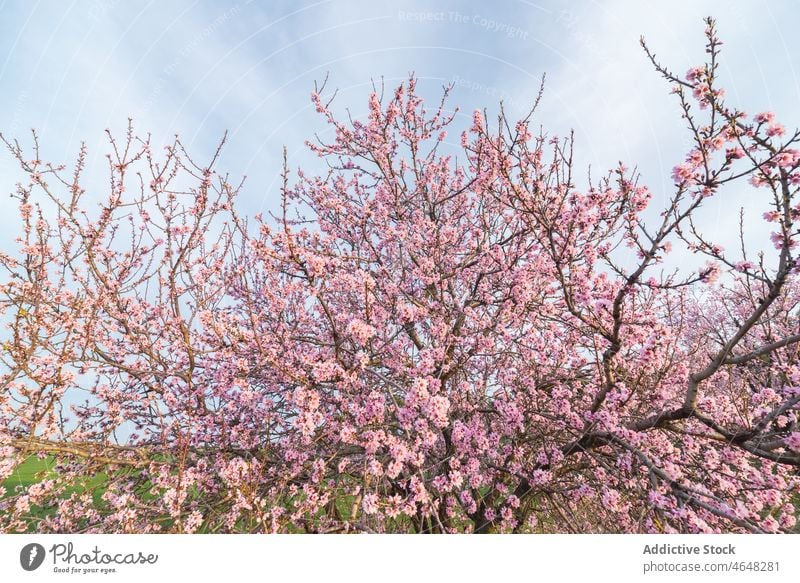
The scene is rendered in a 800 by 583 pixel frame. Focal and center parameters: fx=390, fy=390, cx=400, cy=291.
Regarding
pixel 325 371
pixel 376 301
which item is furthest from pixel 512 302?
pixel 325 371

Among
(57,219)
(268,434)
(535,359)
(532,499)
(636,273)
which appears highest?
(57,219)

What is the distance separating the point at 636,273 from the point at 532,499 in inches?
157

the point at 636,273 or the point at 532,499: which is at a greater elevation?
the point at 636,273

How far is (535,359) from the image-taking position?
19.2ft

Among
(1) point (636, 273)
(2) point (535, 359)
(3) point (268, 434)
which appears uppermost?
(1) point (636, 273)

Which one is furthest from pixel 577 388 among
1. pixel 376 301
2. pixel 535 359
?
pixel 376 301

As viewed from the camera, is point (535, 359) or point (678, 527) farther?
point (535, 359)

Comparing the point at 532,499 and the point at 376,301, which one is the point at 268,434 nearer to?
the point at 376,301

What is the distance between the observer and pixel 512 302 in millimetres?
5828
